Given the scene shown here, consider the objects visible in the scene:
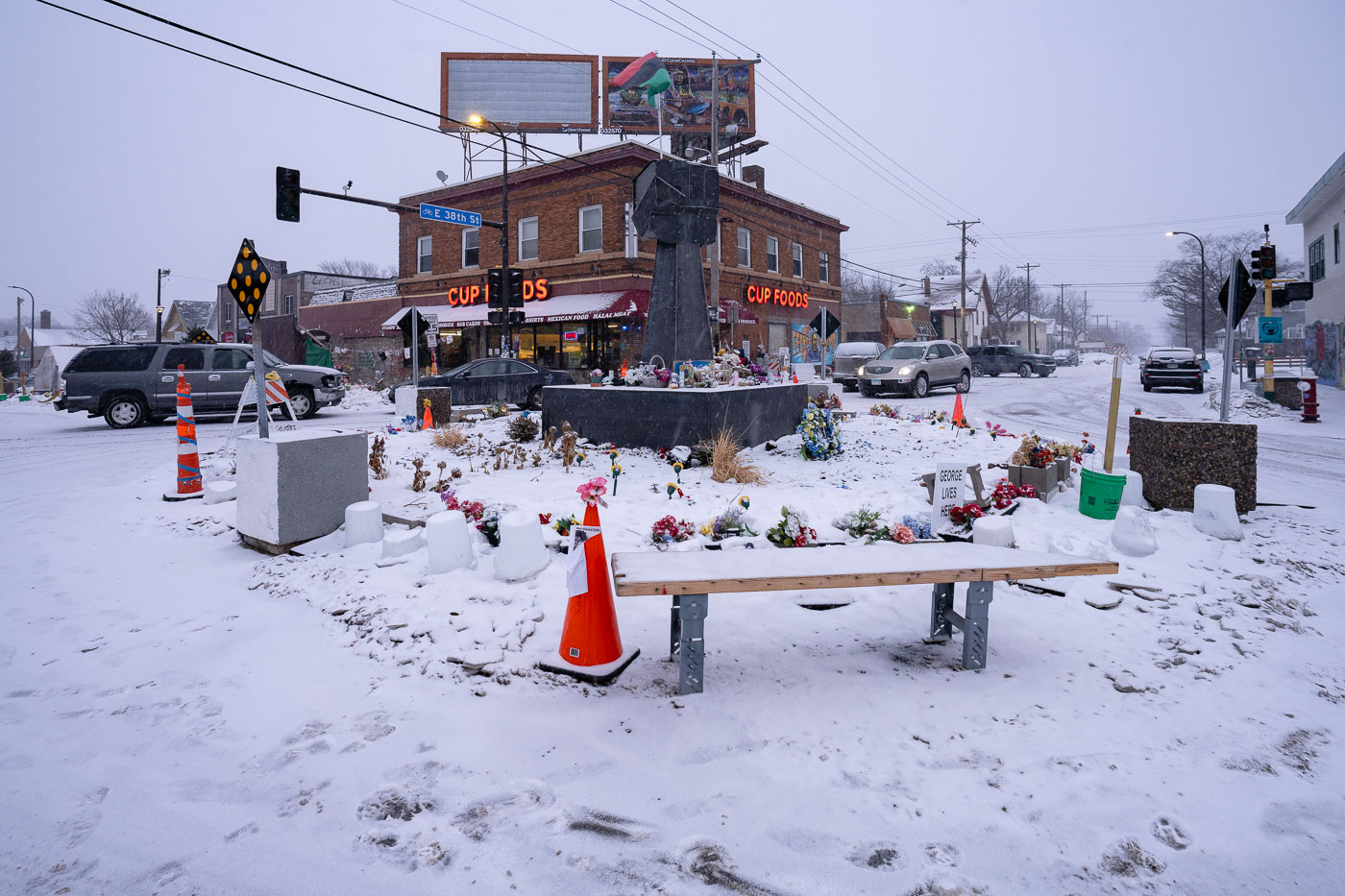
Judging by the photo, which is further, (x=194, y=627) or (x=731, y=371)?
(x=731, y=371)

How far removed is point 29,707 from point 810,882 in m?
3.74

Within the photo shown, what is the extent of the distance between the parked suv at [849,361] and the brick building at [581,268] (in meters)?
1.43

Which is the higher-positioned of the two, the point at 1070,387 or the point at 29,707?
the point at 1070,387

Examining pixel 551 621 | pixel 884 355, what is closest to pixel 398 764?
pixel 551 621

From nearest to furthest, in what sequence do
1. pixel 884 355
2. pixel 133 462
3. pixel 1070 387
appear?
pixel 133 462 → pixel 884 355 → pixel 1070 387

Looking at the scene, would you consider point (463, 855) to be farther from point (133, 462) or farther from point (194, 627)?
point (133, 462)

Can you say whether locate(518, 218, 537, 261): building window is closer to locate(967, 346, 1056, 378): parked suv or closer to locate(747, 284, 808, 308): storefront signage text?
locate(747, 284, 808, 308): storefront signage text

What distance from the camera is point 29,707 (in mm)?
3463

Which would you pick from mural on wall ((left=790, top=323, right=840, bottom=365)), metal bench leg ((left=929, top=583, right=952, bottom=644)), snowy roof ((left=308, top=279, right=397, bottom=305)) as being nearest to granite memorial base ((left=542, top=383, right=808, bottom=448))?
metal bench leg ((left=929, top=583, right=952, bottom=644))

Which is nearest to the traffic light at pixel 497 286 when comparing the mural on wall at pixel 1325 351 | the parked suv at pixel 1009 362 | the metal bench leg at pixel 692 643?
the metal bench leg at pixel 692 643

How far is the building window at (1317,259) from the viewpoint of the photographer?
88.3ft

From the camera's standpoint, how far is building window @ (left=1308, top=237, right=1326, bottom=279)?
88.3 ft

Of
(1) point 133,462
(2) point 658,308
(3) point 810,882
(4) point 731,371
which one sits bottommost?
(3) point 810,882

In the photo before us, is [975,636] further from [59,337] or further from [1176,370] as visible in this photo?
[59,337]
